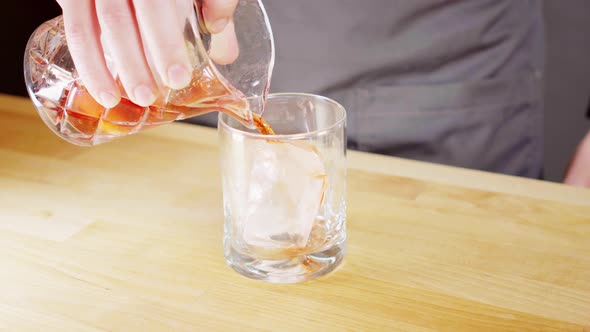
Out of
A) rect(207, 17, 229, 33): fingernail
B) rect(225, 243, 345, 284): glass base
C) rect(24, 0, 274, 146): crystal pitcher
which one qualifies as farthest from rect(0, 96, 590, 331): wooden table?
rect(207, 17, 229, 33): fingernail

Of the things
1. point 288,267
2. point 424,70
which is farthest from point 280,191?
point 424,70

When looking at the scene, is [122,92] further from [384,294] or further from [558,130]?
[558,130]

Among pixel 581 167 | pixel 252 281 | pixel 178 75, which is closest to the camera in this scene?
pixel 178 75

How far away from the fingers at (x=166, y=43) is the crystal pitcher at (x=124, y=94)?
52 mm

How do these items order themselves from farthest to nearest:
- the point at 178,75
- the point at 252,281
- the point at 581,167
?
the point at 581,167, the point at 252,281, the point at 178,75

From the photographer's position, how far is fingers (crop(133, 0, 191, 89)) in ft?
2.20

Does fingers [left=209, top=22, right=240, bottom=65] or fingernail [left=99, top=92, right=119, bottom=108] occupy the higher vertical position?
fingers [left=209, top=22, right=240, bottom=65]

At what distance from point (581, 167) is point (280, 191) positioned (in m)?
0.72

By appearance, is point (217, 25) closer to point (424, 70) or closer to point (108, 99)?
point (108, 99)

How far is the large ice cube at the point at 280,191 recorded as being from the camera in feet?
2.40

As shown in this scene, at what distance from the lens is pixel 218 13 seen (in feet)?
2.47

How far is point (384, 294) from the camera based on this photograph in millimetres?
744

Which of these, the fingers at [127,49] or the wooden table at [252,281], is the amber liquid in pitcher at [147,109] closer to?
the fingers at [127,49]

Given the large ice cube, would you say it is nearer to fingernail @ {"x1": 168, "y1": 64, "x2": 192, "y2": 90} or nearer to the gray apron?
fingernail @ {"x1": 168, "y1": 64, "x2": 192, "y2": 90}
